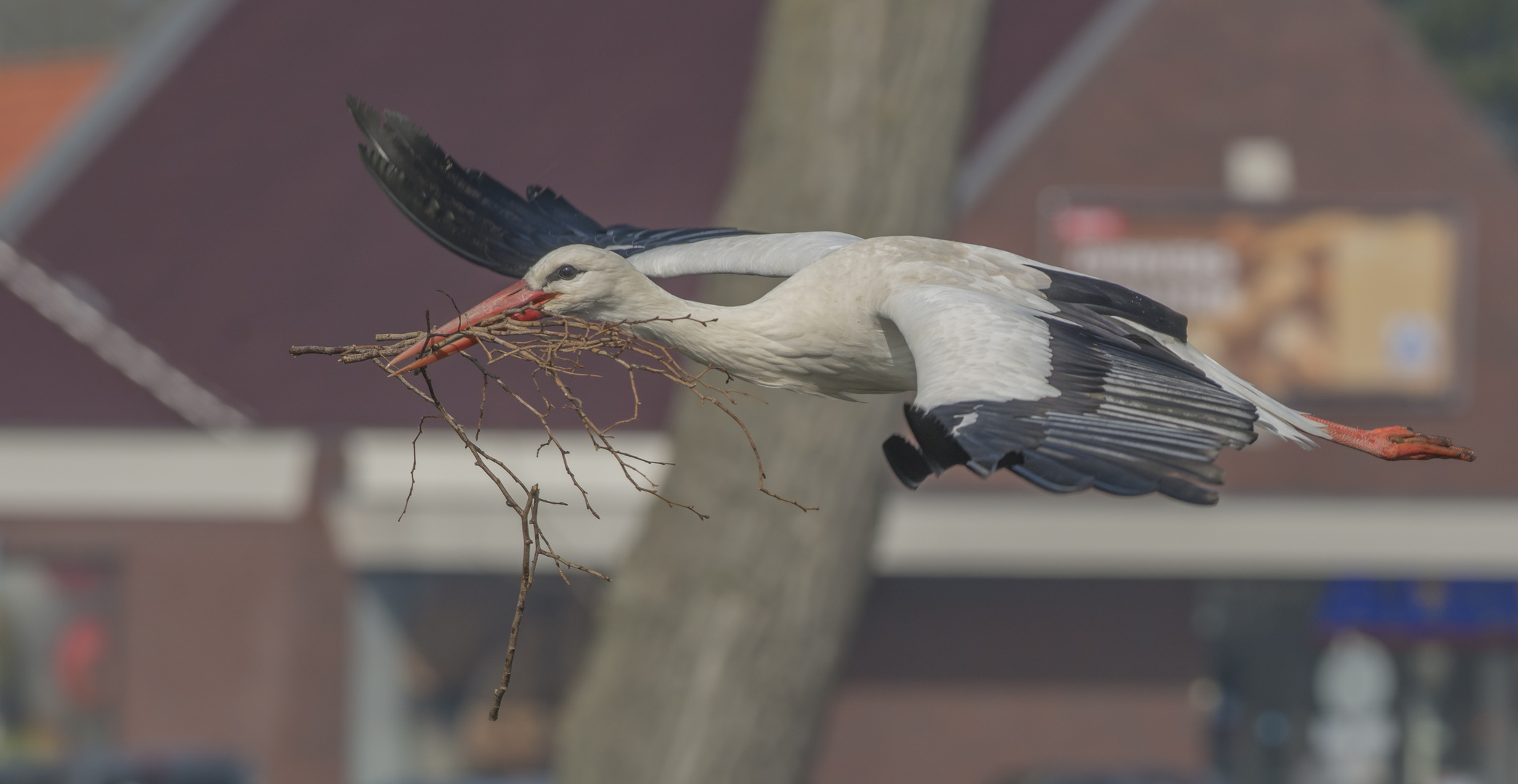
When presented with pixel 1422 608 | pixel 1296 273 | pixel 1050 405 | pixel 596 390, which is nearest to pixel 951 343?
pixel 1050 405

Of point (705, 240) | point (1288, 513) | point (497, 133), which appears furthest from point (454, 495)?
point (705, 240)

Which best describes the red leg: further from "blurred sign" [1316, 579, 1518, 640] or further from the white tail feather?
"blurred sign" [1316, 579, 1518, 640]

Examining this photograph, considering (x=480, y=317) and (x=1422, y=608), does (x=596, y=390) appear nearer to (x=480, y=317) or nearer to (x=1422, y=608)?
(x=1422, y=608)

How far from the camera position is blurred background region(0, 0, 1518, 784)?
1647 cm

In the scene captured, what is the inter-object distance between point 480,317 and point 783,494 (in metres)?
3.90

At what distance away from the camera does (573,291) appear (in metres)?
1.66

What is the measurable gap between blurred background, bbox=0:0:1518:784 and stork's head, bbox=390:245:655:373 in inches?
556

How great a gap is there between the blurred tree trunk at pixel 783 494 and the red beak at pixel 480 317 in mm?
2807

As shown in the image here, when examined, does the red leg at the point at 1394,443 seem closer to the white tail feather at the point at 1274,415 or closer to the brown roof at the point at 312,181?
the white tail feather at the point at 1274,415

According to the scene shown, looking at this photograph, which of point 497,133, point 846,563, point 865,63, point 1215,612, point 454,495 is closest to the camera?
point 865,63

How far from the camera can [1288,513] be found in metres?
16.9

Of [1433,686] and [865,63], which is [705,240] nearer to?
[865,63]

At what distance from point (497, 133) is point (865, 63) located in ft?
35.2

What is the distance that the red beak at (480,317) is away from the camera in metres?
1.47
